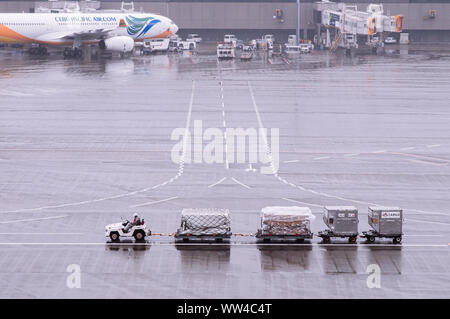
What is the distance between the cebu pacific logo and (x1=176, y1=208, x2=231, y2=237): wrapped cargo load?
286 ft

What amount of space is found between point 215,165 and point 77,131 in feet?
48.4

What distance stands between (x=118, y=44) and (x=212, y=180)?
70.9m

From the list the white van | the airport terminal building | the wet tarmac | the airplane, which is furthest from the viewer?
the airport terminal building

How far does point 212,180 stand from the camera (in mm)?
46906

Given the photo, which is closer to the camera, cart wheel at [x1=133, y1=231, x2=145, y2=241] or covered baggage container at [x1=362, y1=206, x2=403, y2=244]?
covered baggage container at [x1=362, y1=206, x2=403, y2=244]

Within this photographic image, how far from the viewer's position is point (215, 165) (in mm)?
50500

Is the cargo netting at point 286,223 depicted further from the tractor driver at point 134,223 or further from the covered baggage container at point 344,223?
the tractor driver at point 134,223

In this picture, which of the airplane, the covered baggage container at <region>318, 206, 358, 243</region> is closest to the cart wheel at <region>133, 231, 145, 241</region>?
the covered baggage container at <region>318, 206, 358, 243</region>

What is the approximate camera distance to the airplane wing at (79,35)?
114m

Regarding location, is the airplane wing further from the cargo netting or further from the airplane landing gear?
the cargo netting

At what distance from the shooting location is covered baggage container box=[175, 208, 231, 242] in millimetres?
35938

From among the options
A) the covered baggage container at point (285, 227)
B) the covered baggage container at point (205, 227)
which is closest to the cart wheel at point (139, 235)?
the covered baggage container at point (205, 227)

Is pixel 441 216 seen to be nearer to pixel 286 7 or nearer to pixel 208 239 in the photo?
pixel 208 239
